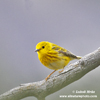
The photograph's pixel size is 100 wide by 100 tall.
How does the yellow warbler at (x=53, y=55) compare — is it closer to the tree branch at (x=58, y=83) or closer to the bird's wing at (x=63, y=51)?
the bird's wing at (x=63, y=51)

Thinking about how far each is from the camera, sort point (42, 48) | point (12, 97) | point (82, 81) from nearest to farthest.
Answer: point (12, 97)
point (42, 48)
point (82, 81)

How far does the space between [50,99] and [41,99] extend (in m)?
0.09

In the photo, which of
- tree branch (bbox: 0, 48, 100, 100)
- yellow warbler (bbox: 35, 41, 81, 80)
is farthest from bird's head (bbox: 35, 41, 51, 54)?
tree branch (bbox: 0, 48, 100, 100)

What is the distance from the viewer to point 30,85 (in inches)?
59.3

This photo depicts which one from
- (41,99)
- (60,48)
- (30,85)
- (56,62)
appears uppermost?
(60,48)

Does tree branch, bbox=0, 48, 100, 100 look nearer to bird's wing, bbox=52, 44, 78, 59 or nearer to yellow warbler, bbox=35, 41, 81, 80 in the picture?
yellow warbler, bbox=35, 41, 81, 80

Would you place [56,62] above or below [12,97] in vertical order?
above

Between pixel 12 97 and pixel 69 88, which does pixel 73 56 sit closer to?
pixel 69 88

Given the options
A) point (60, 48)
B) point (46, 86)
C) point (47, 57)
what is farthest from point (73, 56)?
point (46, 86)

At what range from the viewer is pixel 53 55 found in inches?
66.1

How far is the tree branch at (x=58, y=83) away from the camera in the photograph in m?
1.47

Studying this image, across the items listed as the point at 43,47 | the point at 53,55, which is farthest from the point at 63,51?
the point at 43,47

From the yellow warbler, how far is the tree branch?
117 millimetres

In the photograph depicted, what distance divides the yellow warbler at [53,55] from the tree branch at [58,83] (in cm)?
12
